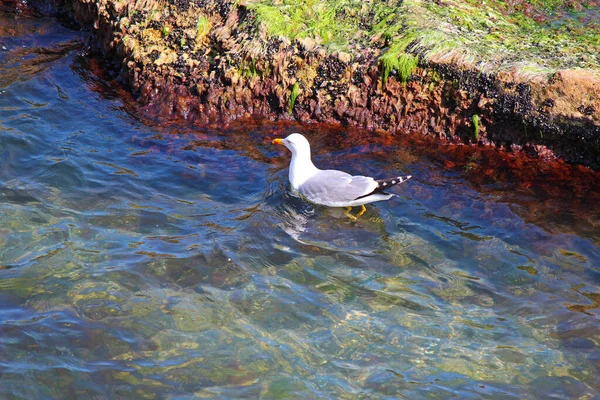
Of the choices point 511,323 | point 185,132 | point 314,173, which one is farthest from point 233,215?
point 511,323

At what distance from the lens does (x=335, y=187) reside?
7.25 m

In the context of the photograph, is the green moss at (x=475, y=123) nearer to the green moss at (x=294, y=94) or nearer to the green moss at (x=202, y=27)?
the green moss at (x=294, y=94)

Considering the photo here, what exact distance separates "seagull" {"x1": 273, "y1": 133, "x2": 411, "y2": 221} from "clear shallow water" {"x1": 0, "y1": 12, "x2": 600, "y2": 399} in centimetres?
21

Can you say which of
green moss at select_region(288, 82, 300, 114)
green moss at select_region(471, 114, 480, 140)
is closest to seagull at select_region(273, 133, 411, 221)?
green moss at select_region(288, 82, 300, 114)

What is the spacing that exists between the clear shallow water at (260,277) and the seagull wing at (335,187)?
22 cm

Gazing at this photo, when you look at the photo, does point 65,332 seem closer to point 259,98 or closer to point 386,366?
point 386,366

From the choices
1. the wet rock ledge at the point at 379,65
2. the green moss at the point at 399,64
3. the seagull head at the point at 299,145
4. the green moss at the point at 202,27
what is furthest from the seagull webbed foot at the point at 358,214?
the green moss at the point at 202,27

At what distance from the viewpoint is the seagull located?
710 cm

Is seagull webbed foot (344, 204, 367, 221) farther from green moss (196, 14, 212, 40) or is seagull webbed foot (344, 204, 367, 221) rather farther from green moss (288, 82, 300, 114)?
green moss (196, 14, 212, 40)

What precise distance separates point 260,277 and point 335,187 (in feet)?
5.33

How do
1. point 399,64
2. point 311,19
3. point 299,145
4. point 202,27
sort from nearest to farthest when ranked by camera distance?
point 299,145, point 399,64, point 311,19, point 202,27

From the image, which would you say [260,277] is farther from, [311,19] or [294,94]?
[311,19]

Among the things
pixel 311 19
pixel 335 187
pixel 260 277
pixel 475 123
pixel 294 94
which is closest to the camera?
pixel 260 277

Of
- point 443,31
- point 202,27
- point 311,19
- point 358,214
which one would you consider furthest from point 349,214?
point 202,27
